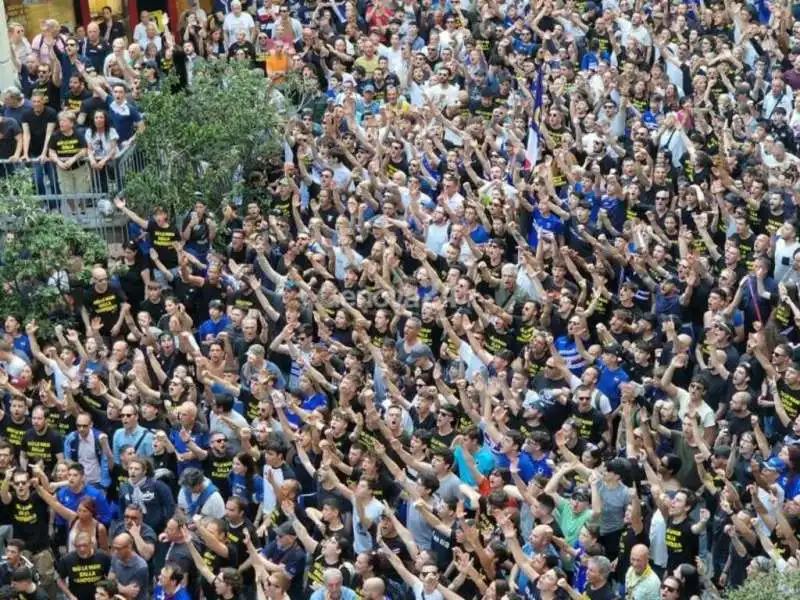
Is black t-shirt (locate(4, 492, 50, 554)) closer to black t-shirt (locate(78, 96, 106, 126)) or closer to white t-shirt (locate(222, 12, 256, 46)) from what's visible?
black t-shirt (locate(78, 96, 106, 126))

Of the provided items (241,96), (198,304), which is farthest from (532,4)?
(198,304)

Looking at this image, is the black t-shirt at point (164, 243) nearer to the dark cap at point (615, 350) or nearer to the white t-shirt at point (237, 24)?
the white t-shirt at point (237, 24)

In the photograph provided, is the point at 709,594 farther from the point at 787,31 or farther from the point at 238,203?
the point at 787,31

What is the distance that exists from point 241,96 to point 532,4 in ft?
18.2

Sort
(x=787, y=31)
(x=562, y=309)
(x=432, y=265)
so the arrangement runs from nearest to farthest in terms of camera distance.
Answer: (x=562, y=309) → (x=432, y=265) → (x=787, y=31)

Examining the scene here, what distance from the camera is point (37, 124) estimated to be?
22141mm

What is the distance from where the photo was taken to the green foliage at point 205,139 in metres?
21.9

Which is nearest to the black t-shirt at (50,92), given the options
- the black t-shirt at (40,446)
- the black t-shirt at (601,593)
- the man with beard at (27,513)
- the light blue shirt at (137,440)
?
the black t-shirt at (40,446)

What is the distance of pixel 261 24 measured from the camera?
2614cm

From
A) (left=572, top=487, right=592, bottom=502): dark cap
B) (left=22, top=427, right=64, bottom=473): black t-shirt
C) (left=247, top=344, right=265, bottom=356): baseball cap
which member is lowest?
(left=22, top=427, right=64, bottom=473): black t-shirt

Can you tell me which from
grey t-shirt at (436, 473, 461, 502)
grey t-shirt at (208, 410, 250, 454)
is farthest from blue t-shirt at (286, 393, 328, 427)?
grey t-shirt at (436, 473, 461, 502)

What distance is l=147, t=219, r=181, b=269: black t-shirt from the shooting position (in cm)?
2134

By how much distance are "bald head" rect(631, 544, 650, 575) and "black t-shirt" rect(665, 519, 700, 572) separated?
2.05ft

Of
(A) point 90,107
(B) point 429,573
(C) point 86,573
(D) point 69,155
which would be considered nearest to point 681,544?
(B) point 429,573
